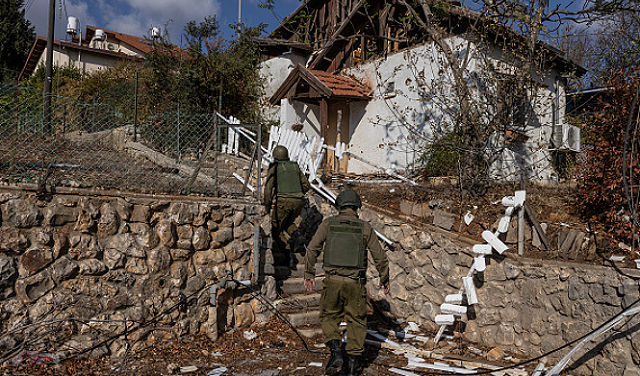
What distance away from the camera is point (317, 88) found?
1145 centimetres

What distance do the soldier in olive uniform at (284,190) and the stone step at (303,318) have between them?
121 cm

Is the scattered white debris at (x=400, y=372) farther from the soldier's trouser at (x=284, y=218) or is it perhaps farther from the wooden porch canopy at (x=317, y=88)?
the wooden porch canopy at (x=317, y=88)

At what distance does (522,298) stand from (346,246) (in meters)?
2.54

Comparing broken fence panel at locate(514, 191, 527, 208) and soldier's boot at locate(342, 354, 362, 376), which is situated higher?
broken fence panel at locate(514, 191, 527, 208)

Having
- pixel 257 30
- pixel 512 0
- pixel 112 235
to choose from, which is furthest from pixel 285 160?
pixel 257 30

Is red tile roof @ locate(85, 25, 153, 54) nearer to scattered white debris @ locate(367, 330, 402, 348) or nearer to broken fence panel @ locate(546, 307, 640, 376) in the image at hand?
scattered white debris @ locate(367, 330, 402, 348)

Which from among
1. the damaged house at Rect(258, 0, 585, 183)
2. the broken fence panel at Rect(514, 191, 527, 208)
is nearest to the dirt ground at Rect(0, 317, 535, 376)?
the broken fence panel at Rect(514, 191, 527, 208)

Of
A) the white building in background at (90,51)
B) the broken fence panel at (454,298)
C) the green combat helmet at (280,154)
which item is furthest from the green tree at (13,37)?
the broken fence panel at (454,298)

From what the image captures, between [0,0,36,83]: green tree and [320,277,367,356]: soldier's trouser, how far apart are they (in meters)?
29.1

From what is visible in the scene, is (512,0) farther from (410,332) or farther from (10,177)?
(10,177)

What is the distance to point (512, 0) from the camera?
7.76m

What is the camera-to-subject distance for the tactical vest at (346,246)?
477cm

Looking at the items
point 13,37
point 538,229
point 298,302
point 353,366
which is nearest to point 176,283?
point 298,302

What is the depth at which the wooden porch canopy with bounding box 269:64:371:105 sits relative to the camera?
37.0ft
